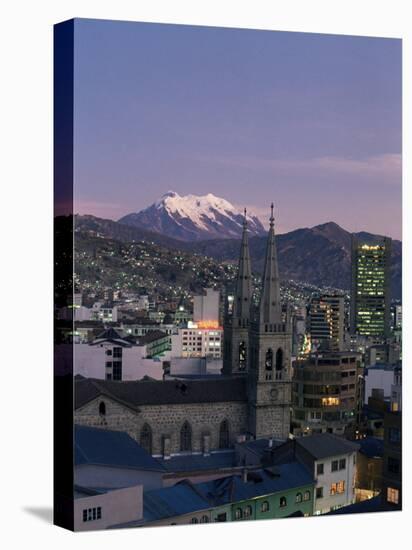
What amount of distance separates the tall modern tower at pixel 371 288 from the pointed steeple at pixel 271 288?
1.31 meters

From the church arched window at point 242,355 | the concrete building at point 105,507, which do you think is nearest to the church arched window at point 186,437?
the church arched window at point 242,355

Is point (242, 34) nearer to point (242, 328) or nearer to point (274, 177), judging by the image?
point (274, 177)

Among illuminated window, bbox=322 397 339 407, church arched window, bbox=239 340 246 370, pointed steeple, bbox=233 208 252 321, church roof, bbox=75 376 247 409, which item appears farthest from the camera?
church arched window, bbox=239 340 246 370

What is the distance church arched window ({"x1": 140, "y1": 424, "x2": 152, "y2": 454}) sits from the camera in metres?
23.1

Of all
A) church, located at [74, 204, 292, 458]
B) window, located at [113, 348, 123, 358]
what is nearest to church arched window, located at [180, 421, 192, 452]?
church, located at [74, 204, 292, 458]

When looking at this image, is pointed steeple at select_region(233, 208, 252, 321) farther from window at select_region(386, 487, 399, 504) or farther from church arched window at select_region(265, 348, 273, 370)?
window at select_region(386, 487, 399, 504)

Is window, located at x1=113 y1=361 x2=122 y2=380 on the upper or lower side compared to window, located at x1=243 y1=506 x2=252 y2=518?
upper

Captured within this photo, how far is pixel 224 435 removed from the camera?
24734mm

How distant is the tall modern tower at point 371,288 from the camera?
24.4 meters

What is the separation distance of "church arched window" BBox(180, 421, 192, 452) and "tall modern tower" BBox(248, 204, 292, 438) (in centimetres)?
106

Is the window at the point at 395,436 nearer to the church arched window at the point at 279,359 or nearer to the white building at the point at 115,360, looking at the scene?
the church arched window at the point at 279,359

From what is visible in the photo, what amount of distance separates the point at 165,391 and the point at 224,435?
1.24 m

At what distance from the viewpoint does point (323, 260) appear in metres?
24.8

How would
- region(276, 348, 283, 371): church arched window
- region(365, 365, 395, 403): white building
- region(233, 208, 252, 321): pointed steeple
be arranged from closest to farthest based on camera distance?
region(233, 208, 252, 321): pointed steeple < region(365, 365, 395, 403): white building < region(276, 348, 283, 371): church arched window
